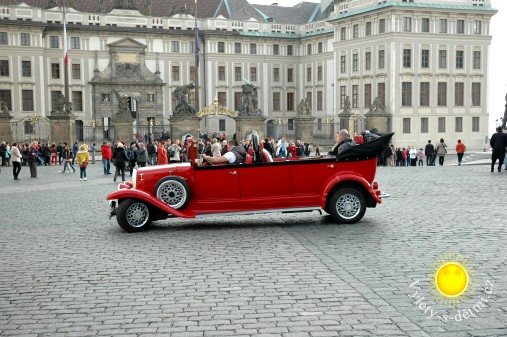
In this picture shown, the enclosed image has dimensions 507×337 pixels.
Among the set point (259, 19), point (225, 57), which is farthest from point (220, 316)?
point (259, 19)

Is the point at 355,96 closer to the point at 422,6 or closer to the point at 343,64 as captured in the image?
the point at 343,64

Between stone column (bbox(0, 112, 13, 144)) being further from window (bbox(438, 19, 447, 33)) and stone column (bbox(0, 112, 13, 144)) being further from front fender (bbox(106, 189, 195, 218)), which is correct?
window (bbox(438, 19, 447, 33))

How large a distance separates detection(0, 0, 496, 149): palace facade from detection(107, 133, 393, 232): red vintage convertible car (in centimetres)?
3723

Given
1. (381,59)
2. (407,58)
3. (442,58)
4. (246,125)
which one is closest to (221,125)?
(381,59)

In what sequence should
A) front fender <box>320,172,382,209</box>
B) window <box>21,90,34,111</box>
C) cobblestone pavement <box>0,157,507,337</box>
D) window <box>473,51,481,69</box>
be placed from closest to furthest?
cobblestone pavement <box>0,157,507,337</box>
front fender <box>320,172,382,209</box>
window <box>473,51,481,69</box>
window <box>21,90,34,111</box>

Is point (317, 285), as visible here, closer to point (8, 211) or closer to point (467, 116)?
point (8, 211)

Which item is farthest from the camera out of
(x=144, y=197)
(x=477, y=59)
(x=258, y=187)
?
(x=477, y=59)

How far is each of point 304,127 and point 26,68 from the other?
33305 millimetres

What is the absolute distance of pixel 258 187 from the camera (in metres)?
12.7

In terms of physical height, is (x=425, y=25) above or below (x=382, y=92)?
above

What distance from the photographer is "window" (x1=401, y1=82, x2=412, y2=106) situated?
5753cm

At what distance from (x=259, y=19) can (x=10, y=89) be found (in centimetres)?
2946

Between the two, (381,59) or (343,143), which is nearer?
(343,143)

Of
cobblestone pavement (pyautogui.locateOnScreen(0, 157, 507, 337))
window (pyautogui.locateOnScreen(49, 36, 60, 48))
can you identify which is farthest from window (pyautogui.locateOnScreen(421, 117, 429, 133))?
cobblestone pavement (pyautogui.locateOnScreen(0, 157, 507, 337))
